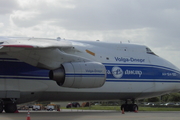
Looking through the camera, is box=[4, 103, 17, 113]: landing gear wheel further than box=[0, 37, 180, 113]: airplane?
Yes

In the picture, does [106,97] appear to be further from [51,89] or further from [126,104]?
[51,89]

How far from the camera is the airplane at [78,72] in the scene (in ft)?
57.0

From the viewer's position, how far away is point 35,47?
15.4 m

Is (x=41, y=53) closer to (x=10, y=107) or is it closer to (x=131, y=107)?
(x=10, y=107)

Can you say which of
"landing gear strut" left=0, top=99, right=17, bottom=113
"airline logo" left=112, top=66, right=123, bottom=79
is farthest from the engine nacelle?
"airline logo" left=112, top=66, right=123, bottom=79

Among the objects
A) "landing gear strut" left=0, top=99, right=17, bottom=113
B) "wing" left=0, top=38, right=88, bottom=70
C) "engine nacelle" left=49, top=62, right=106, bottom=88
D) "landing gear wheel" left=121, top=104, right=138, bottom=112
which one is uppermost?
"wing" left=0, top=38, right=88, bottom=70

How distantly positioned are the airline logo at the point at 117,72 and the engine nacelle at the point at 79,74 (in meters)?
3.57

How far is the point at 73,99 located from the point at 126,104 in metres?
4.11

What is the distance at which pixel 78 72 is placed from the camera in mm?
17391

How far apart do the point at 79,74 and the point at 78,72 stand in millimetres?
115

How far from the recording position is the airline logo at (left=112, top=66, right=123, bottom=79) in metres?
21.7

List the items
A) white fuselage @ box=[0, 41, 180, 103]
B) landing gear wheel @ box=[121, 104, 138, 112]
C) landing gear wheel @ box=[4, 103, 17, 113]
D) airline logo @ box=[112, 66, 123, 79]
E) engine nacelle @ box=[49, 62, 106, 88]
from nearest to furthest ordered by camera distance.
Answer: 1. engine nacelle @ box=[49, 62, 106, 88]
2. white fuselage @ box=[0, 41, 180, 103]
3. landing gear wheel @ box=[4, 103, 17, 113]
4. airline logo @ box=[112, 66, 123, 79]
5. landing gear wheel @ box=[121, 104, 138, 112]

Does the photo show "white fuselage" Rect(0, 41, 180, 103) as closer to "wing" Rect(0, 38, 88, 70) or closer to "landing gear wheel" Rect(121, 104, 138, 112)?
"wing" Rect(0, 38, 88, 70)

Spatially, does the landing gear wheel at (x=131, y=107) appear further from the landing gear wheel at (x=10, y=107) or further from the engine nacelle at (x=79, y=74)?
the landing gear wheel at (x=10, y=107)
